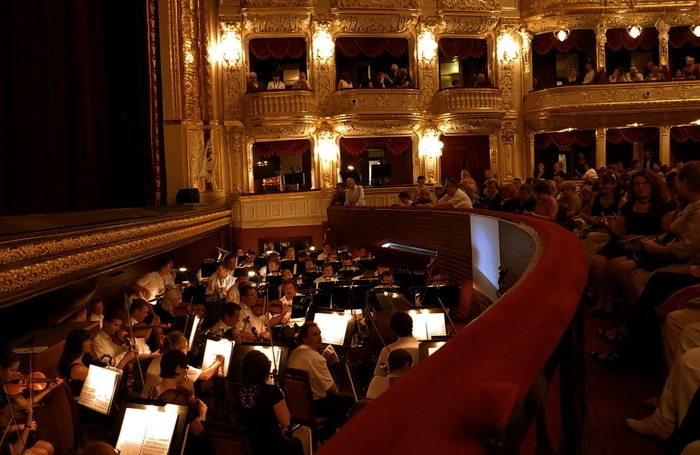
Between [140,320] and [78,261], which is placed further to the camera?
[140,320]

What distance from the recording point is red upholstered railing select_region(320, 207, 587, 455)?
2.30ft

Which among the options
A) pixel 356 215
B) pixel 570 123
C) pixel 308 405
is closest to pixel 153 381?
pixel 308 405

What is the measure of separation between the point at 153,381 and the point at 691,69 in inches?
750

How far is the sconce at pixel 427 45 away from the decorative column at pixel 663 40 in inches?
280

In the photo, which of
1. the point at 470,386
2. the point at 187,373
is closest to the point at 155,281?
the point at 187,373

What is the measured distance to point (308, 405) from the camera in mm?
4078

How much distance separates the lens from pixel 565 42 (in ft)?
58.6

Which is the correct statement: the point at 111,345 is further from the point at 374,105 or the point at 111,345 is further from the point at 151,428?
the point at 374,105

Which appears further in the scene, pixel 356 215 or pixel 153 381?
pixel 356 215

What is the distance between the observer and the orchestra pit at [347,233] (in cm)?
187

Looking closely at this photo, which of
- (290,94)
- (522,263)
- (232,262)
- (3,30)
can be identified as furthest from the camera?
(290,94)

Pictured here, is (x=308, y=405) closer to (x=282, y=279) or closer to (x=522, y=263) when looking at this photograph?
(x=522, y=263)

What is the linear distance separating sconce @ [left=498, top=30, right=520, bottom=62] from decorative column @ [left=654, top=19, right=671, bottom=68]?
456 centimetres

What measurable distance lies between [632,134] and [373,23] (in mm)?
9090
